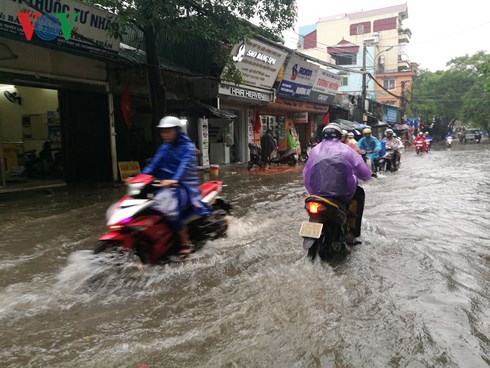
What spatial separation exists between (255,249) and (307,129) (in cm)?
2075

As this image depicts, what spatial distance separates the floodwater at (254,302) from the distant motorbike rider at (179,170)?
1.45 ft

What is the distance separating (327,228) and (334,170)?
0.66 meters

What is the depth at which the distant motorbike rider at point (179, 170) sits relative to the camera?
4.23 meters

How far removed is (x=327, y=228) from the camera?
14.7 feet

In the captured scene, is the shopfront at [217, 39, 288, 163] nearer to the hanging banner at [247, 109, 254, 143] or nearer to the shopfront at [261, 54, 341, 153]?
the hanging banner at [247, 109, 254, 143]

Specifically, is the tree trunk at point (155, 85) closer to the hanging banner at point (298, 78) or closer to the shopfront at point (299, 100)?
the shopfront at point (299, 100)

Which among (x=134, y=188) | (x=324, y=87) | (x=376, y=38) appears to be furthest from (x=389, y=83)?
(x=134, y=188)

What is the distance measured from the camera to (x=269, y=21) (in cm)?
1018

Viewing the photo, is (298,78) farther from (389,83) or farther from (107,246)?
(389,83)

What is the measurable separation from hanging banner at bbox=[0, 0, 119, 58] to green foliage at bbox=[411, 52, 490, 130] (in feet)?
138

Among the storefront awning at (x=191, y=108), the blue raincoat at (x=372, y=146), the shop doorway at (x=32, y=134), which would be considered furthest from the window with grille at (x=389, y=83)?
the shop doorway at (x=32, y=134)

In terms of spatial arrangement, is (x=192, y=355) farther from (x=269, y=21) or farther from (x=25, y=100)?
(x=25, y=100)

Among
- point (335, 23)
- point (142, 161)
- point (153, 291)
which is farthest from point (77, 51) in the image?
point (335, 23)

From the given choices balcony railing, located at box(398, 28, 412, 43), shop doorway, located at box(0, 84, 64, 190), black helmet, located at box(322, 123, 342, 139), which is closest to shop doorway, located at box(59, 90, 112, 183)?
shop doorway, located at box(0, 84, 64, 190)
